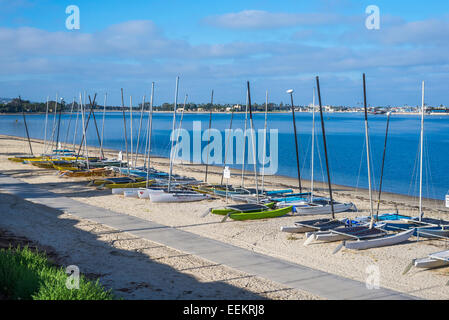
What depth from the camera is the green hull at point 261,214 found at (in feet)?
63.5

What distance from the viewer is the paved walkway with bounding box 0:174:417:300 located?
35.1 ft

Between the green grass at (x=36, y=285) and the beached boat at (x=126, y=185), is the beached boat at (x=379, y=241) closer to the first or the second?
the green grass at (x=36, y=285)

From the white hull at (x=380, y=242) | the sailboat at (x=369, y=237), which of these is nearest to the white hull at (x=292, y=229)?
the sailboat at (x=369, y=237)

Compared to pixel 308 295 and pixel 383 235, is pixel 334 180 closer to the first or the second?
pixel 383 235

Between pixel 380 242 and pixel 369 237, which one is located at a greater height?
pixel 369 237

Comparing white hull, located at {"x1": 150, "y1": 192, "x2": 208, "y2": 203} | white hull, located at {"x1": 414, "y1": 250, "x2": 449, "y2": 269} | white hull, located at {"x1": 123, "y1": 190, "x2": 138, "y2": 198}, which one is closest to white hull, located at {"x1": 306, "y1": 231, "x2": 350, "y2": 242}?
white hull, located at {"x1": 414, "y1": 250, "x2": 449, "y2": 269}

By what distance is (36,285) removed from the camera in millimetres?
8422

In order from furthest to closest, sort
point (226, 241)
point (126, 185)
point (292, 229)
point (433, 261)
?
1. point (126, 185)
2. point (292, 229)
3. point (226, 241)
4. point (433, 261)

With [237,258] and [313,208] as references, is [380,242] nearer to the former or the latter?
[313,208]

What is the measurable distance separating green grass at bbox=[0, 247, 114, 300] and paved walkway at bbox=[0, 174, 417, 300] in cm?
465

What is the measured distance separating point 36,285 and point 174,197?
48.5 feet

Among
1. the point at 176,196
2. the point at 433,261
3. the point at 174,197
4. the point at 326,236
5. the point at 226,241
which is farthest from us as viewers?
the point at 176,196

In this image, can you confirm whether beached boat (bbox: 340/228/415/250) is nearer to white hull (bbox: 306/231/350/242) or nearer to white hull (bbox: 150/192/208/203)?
white hull (bbox: 306/231/350/242)

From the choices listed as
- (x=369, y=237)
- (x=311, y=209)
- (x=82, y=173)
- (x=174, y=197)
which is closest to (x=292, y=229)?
(x=369, y=237)
